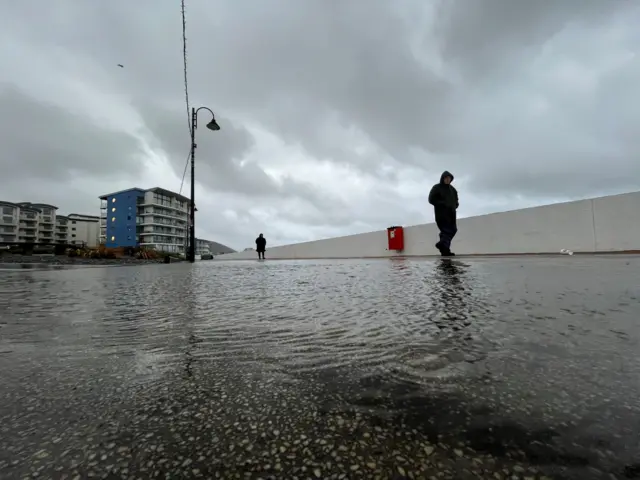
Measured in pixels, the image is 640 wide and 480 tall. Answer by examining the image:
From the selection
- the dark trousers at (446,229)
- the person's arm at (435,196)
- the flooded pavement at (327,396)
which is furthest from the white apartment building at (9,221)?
the flooded pavement at (327,396)

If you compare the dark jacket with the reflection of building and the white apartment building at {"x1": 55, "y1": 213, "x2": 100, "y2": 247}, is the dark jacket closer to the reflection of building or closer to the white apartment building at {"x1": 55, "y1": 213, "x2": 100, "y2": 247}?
the reflection of building

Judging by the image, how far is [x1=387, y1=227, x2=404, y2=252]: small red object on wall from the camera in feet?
52.5

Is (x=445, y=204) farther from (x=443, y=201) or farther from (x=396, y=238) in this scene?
(x=396, y=238)

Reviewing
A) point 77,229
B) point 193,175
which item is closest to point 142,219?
point 77,229

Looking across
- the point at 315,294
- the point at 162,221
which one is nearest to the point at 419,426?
the point at 315,294

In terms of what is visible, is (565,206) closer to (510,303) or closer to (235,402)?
(510,303)

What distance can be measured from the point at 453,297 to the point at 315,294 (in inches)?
39.8

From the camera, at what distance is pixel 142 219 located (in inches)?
3054

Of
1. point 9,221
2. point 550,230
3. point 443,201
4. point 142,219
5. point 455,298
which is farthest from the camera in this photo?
point 9,221

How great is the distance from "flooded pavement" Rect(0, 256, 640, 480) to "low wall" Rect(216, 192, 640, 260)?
919cm

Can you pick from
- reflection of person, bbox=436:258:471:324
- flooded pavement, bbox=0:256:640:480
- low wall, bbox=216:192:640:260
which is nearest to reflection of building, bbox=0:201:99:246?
low wall, bbox=216:192:640:260

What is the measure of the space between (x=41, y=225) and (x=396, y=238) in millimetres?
111217

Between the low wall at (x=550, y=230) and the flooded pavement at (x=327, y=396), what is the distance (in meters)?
9.19

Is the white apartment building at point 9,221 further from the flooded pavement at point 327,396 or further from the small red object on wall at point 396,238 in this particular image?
the flooded pavement at point 327,396
